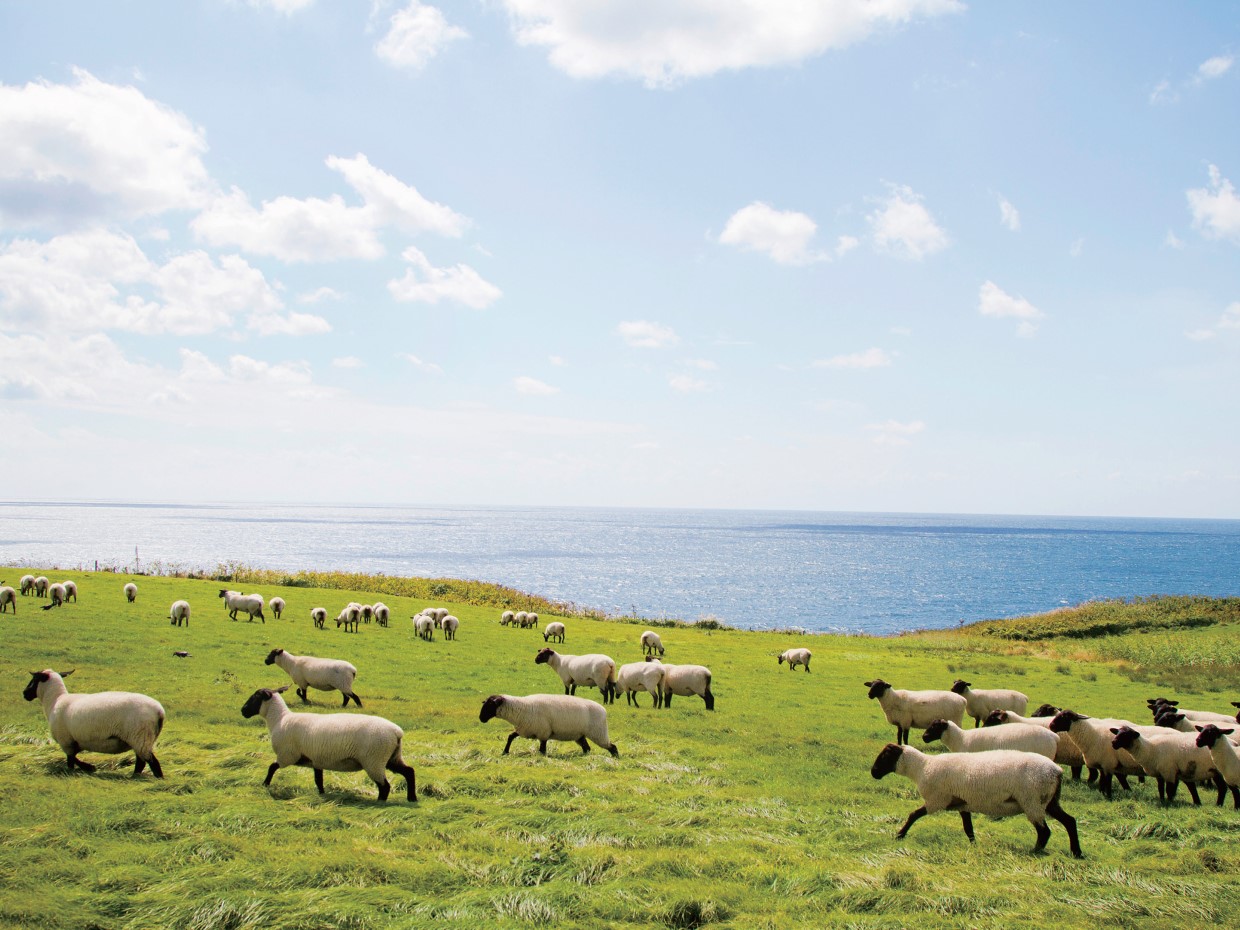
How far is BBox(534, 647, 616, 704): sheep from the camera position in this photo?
21.0 m

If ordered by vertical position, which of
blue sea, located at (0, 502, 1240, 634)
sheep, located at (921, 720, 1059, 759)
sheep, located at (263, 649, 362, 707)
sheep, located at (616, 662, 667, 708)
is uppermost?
sheep, located at (921, 720, 1059, 759)

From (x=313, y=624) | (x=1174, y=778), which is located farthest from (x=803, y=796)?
(x=313, y=624)

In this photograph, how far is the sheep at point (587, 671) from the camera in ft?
68.8

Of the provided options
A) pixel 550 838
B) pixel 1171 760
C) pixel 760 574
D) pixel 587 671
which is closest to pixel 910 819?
pixel 550 838

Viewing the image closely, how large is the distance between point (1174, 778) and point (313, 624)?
3331 cm

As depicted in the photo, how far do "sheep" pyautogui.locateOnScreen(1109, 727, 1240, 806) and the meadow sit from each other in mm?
569

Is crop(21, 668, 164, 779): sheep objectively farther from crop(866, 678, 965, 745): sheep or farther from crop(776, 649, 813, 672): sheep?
crop(776, 649, 813, 672): sheep

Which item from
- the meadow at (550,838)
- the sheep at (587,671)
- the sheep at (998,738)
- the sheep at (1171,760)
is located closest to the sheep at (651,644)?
the sheep at (587,671)

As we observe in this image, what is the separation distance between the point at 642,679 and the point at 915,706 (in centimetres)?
769

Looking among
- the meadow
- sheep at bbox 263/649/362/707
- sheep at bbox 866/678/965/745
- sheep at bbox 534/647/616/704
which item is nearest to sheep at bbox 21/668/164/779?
the meadow

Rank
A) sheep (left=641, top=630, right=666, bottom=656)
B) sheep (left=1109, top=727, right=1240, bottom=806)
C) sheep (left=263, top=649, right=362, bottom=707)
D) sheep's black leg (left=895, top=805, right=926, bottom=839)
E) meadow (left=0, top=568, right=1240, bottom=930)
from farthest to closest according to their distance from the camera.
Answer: sheep (left=641, top=630, right=666, bottom=656) → sheep (left=263, top=649, right=362, bottom=707) → sheep (left=1109, top=727, right=1240, bottom=806) → sheep's black leg (left=895, top=805, right=926, bottom=839) → meadow (left=0, top=568, right=1240, bottom=930)

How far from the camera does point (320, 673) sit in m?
18.3

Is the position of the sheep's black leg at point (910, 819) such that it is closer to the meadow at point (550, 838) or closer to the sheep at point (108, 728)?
the meadow at point (550, 838)

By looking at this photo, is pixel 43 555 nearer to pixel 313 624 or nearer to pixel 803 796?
pixel 313 624
